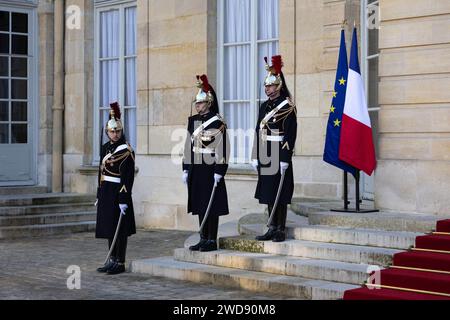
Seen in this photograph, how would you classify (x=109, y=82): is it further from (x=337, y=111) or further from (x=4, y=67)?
(x=337, y=111)

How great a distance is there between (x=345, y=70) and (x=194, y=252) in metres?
2.61

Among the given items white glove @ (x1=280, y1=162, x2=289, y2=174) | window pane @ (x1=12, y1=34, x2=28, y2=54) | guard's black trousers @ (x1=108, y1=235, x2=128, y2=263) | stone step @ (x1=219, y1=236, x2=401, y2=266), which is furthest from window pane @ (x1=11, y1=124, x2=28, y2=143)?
white glove @ (x1=280, y1=162, x2=289, y2=174)

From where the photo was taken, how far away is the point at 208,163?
888 centimetres

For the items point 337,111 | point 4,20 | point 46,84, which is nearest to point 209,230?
point 337,111

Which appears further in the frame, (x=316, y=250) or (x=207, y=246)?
(x=207, y=246)

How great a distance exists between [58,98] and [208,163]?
24.4ft

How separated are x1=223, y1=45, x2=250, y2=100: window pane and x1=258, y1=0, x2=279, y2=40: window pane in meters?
0.40

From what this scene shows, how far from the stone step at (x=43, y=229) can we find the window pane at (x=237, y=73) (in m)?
3.21

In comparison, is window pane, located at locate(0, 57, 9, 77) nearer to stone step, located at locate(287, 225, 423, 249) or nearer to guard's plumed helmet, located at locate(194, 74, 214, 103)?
guard's plumed helmet, located at locate(194, 74, 214, 103)

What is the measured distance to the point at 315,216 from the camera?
8.91 meters

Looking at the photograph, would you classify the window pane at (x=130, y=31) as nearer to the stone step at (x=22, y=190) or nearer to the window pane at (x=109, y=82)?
the window pane at (x=109, y=82)

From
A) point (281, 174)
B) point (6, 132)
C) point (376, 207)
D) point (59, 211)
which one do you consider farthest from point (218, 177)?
point (6, 132)

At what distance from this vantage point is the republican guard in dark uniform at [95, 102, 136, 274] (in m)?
8.88

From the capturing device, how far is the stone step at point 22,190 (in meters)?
15.0
